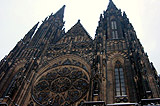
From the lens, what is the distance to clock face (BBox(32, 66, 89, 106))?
12.8 metres

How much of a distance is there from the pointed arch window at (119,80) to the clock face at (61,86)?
6.87 feet

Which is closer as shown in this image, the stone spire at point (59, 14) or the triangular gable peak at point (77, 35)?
the triangular gable peak at point (77, 35)

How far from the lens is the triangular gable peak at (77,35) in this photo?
1928 centimetres

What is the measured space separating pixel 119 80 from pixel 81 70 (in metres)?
3.18

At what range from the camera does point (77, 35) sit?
20266 millimetres

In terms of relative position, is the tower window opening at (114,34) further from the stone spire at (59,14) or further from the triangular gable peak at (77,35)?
the stone spire at (59,14)

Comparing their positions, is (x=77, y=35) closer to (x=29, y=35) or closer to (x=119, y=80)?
(x=29, y=35)

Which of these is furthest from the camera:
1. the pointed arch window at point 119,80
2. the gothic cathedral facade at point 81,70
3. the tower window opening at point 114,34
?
the tower window opening at point 114,34

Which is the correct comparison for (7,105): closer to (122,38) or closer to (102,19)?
(122,38)

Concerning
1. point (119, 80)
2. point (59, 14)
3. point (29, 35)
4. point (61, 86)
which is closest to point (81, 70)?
point (61, 86)

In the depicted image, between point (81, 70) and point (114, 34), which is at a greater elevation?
point (114, 34)

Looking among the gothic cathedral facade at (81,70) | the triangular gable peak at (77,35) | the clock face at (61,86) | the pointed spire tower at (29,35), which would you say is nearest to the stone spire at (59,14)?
the pointed spire tower at (29,35)

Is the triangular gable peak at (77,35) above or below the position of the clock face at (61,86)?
above

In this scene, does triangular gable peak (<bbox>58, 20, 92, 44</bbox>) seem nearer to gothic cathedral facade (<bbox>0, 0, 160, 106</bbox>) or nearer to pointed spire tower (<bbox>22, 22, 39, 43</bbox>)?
gothic cathedral facade (<bbox>0, 0, 160, 106</bbox>)
